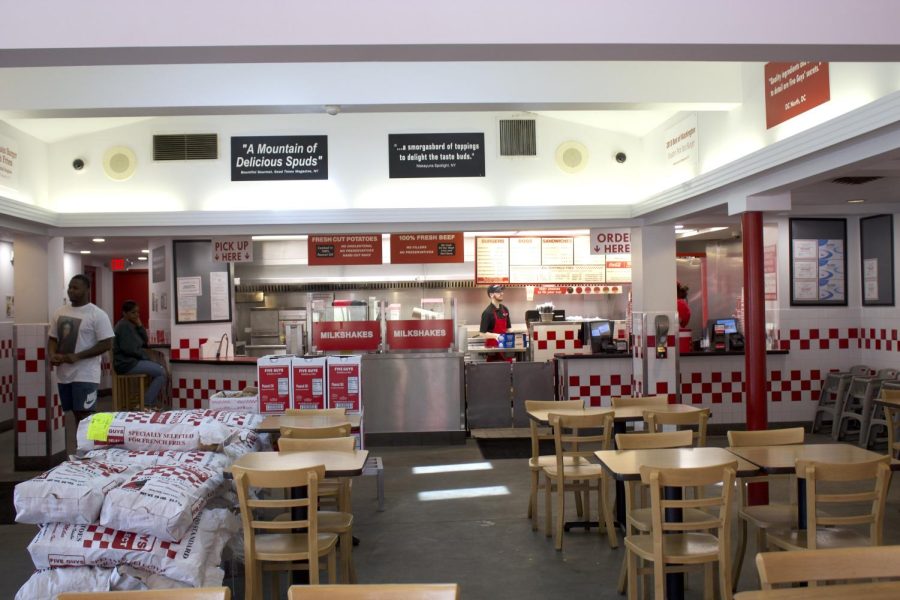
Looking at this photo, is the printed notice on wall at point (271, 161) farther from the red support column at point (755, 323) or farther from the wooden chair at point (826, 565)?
the wooden chair at point (826, 565)

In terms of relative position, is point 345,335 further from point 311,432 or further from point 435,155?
point 311,432

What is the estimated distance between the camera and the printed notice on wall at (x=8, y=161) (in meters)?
8.01

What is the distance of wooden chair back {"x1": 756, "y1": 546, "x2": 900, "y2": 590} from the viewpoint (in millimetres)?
2441

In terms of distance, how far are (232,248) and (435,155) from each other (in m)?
2.94

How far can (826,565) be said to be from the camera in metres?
2.48

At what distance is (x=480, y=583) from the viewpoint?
15.8 feet

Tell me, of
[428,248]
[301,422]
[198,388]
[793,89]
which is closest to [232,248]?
[198,388]

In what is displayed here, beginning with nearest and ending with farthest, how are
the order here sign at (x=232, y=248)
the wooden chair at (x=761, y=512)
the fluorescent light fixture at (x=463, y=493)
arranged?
the wooden chair at (x=761, y=512) < the fluorescent light fixture at (x=463, y=493) < the order here sign at (x=232, y=248)

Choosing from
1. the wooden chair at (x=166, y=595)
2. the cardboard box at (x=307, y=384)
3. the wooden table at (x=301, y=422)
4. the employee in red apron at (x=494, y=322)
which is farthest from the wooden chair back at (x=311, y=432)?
the employee in red apron at (x=494, y=322)

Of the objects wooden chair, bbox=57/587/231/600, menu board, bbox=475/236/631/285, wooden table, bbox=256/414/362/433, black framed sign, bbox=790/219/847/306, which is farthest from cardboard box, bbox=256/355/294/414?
black framed sign, bbox=790/219/847/306

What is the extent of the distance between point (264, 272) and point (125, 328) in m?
4.11

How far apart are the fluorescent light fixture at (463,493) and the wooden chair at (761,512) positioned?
257 centimetres

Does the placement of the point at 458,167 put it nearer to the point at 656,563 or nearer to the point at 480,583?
the point at 480,583

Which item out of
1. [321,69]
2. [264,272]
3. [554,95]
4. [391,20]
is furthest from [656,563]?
[264,272]
